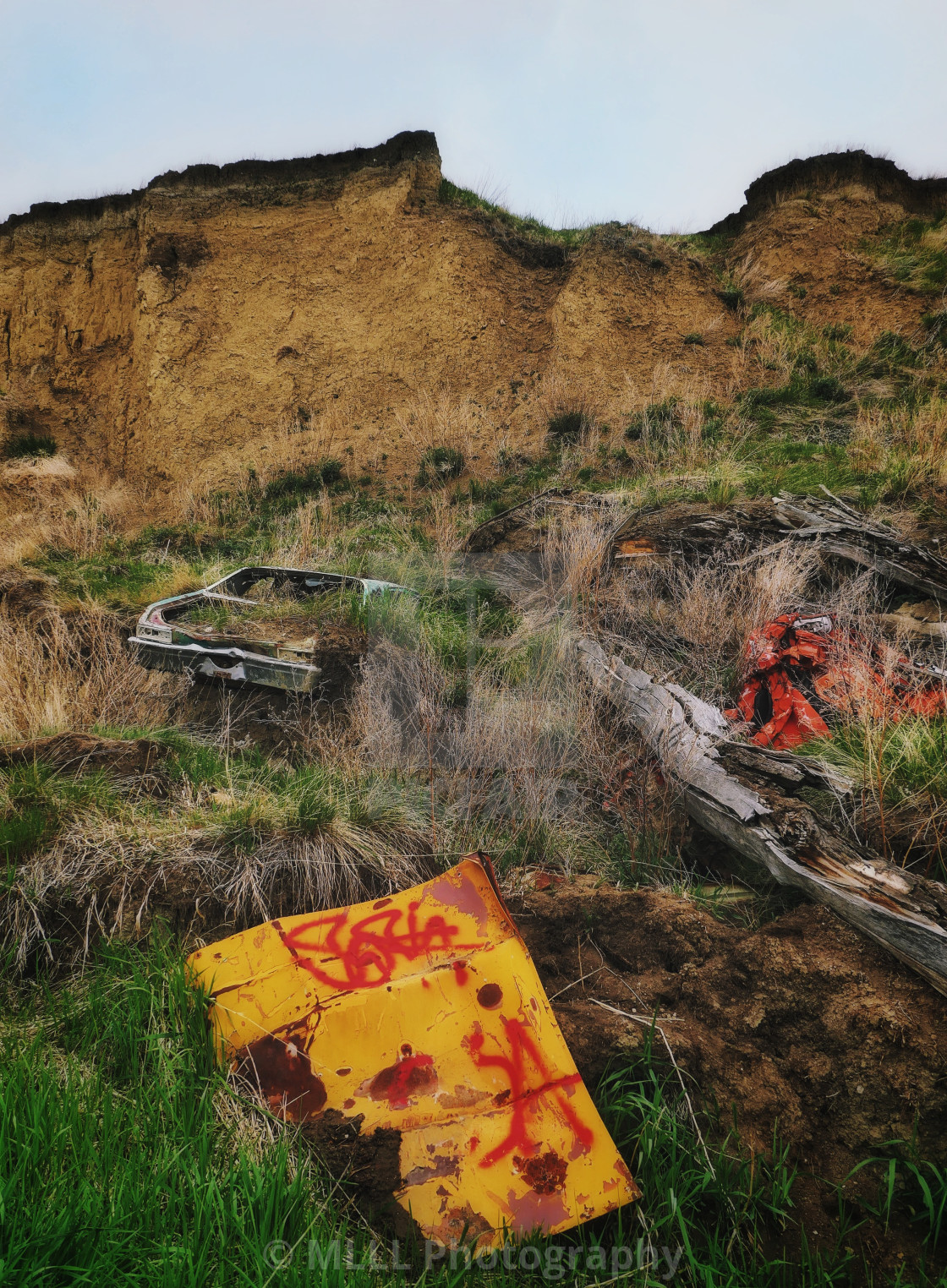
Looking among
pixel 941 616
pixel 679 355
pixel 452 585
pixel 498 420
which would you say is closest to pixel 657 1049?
pixel 941 616

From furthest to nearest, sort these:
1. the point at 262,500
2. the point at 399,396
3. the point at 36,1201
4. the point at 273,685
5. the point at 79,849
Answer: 1. the point at 399,396
2. the point at 262,500
3. the point at 273,685
4. the point at 79,849
5. the point at 36,1201

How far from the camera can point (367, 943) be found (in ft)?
7.29

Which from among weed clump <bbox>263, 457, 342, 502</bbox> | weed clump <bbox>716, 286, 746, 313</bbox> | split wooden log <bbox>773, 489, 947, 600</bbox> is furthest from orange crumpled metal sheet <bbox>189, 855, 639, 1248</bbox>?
weed clump <bbox>716, 286, 746, 313</bbox>

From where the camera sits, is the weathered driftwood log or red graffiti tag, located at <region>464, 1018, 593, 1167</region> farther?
the weathered driftwood log

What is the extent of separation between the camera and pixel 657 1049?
200cm

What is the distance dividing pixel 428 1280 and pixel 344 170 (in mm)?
16363

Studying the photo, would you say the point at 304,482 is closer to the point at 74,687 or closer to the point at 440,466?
the point at 440,466

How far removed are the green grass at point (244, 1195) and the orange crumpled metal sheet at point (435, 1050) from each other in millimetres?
93

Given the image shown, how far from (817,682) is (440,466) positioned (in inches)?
306

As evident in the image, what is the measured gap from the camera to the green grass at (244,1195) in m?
1.38

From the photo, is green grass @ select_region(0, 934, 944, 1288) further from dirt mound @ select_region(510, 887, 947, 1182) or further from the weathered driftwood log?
the weathered driftwood log

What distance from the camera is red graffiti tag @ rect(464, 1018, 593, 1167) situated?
1715mm

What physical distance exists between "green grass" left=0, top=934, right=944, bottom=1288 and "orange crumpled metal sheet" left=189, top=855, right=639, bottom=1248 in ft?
0.30

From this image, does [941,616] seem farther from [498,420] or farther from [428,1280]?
[498,420]
